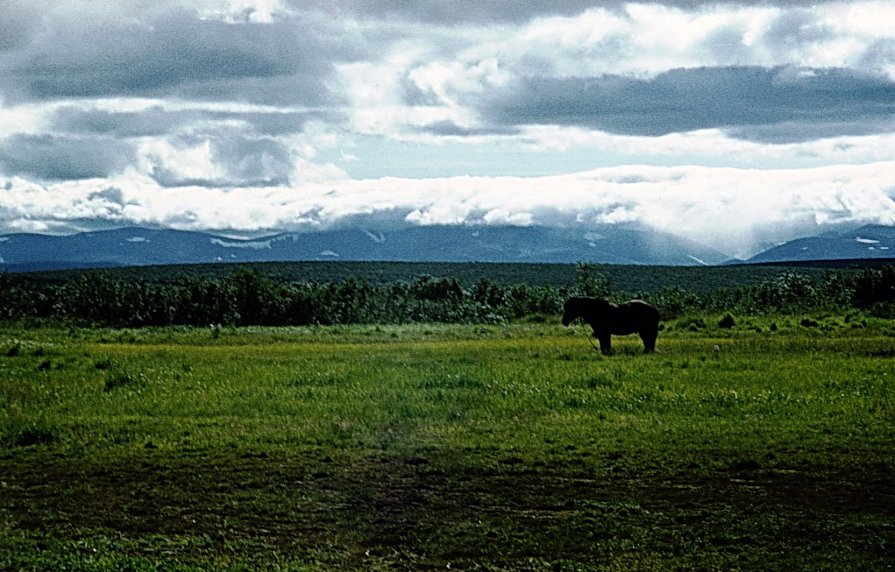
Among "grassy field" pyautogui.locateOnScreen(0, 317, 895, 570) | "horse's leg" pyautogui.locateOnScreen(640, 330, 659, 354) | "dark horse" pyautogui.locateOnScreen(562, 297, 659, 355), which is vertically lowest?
"grassy field" pyautogui.locateOnScreen(0, 317, 895, 570)

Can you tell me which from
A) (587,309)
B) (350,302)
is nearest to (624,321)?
(587,309)

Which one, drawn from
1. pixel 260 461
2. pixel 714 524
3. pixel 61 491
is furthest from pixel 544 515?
pixel 61 491

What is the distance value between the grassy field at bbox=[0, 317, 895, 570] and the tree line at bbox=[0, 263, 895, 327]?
150 feet

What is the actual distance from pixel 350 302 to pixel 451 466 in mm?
71635

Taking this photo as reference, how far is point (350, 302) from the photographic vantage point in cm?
8600

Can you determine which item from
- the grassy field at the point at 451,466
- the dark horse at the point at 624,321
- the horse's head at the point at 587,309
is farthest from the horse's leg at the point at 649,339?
the grassy field at the point at 451,466

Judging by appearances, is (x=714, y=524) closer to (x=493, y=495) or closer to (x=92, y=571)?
(x=493, y=495)

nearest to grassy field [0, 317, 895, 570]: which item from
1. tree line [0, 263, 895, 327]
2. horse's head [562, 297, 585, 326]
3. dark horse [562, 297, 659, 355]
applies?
dark horse [562, 297, 659, 355]

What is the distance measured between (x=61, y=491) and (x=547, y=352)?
2042 cm

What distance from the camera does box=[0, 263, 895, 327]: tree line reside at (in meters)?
77.1

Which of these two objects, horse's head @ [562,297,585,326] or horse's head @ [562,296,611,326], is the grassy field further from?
horse's head @ [562,297,585,326]

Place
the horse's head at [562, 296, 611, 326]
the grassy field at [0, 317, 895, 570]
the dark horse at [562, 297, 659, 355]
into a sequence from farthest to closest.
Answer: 1. the horse's head at [562, 296, 611, 326]
2. the dark horse at [562, 297, 659, 355]
3. the grassy field at [0, 317, 895, 570]

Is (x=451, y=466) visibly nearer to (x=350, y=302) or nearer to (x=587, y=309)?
(x=587, y=309)

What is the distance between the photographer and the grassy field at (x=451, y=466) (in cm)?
1113
